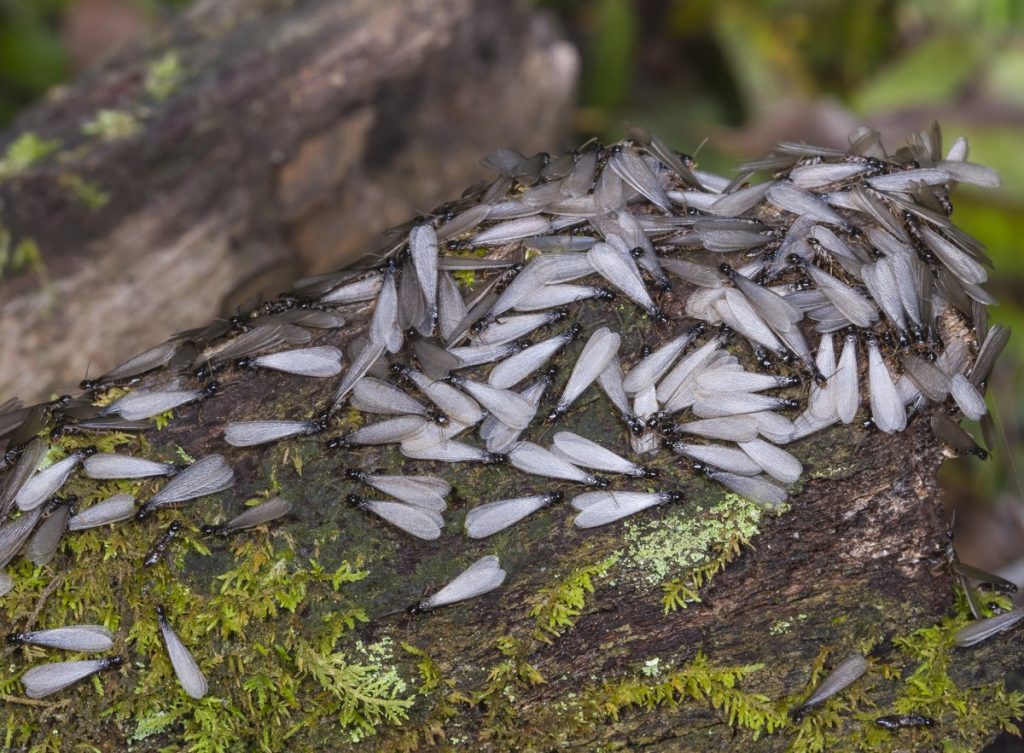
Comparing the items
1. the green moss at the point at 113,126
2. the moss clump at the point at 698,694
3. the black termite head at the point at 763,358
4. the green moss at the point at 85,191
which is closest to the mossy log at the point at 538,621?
the moss clump at the point at 698,694

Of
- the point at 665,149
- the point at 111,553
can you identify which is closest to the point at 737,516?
the point at 665,149

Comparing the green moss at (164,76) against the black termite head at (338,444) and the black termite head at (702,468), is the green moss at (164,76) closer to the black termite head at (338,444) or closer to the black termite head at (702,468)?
the black termite head at (338,444)

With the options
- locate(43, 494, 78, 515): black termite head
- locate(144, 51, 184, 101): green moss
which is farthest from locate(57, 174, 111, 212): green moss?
locate(43, 494, 78, 515): black termite head

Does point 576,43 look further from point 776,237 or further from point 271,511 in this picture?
point 271,511

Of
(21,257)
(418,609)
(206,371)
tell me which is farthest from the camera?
(21,257)

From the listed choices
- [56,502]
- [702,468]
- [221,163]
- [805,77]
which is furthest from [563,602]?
[805,77]

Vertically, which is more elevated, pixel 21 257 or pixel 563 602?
pixel 21 257

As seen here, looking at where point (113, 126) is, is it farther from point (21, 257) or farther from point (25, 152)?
point (21, 257)

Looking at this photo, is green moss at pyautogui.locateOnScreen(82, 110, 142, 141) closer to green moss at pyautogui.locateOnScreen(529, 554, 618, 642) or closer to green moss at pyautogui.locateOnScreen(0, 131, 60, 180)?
green moss at pyautogui.locateOnScreen(0, 131, 60, 180)
